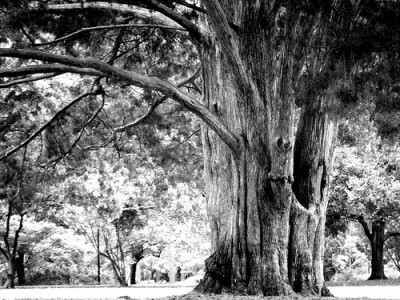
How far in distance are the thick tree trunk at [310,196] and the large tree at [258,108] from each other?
2 cm

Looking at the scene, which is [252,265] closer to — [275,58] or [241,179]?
[241,179]

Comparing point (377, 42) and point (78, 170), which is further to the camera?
point (78, 170)

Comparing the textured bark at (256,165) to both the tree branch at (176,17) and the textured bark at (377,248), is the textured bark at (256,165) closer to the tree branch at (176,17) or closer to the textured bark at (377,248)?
the tree branch at (176,17)

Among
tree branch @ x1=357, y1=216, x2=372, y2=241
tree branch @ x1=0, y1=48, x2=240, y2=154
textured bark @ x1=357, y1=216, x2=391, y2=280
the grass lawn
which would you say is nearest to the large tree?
tree branch @ x1=0, y1=48, x2=240, y2=154

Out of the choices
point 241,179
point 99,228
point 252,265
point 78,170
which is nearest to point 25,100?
point 78,170

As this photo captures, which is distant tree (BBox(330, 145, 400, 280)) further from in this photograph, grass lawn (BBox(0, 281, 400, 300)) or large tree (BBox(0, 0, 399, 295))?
large tree (BBox(0, 0, 399, 295))

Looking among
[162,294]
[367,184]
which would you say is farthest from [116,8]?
[367,184]

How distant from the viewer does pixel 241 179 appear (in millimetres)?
6930

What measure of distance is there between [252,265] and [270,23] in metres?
3.42

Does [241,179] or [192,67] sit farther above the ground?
[192,67]

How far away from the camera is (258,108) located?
6738 mm

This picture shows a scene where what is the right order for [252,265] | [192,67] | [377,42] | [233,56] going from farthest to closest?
[192,67] < [252,265] < [233,56] < [377,42]

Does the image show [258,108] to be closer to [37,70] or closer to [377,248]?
[37,70]

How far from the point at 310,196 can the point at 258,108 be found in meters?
1.63
